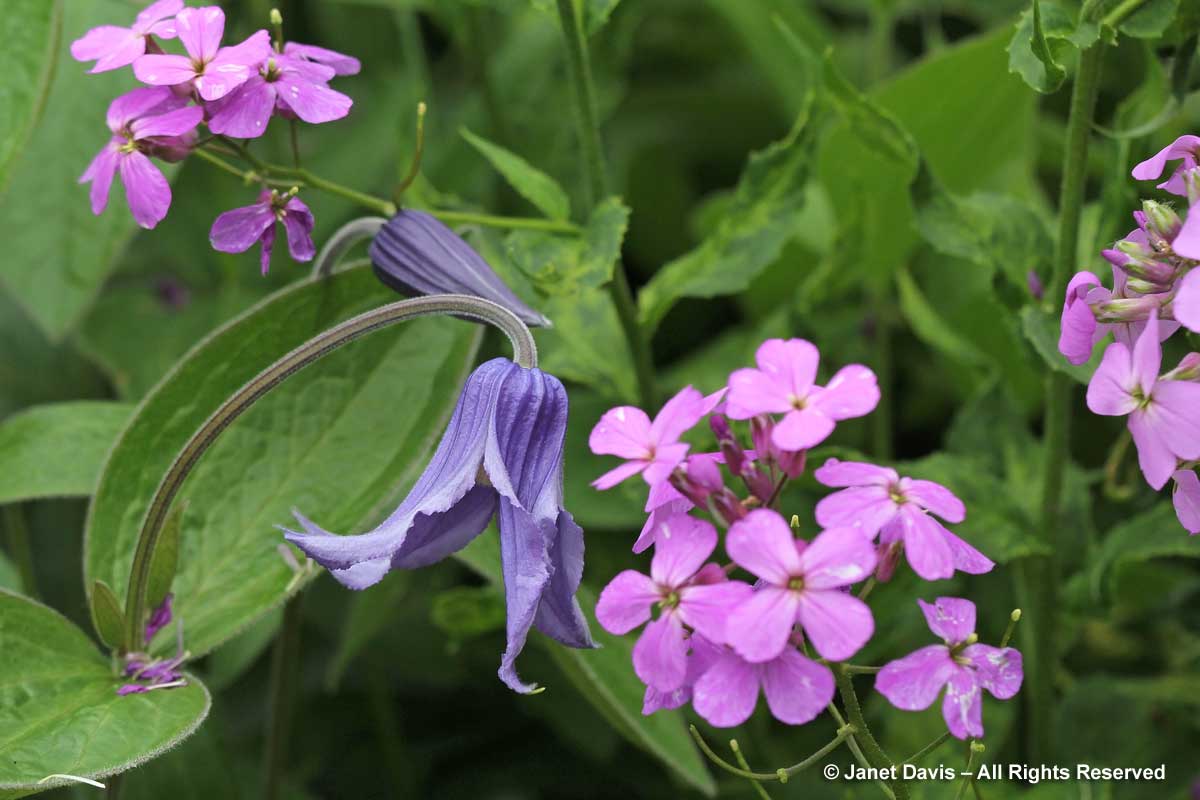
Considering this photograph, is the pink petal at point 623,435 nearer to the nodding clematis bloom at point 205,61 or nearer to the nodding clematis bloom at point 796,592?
the nodding clematis bloom at point 796,592

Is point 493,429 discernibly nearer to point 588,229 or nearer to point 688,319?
point 588,229

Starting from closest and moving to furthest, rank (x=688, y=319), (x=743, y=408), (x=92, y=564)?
(x=743, y=408)
(x=92, y=564)
(x=688, y=319)

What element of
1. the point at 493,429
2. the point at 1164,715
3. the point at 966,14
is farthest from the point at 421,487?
the point at 966,14

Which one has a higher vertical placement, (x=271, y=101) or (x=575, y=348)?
(x=271, y=101)

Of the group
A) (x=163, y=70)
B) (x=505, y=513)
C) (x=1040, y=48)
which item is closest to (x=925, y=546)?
(x=505, y=513)

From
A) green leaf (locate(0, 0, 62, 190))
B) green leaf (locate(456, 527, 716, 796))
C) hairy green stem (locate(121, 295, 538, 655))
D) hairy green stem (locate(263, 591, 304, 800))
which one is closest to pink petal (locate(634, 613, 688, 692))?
hairy green stem (locate(121, 295, 538, 655))

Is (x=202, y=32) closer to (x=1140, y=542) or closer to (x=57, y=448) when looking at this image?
(x=57, y=448)

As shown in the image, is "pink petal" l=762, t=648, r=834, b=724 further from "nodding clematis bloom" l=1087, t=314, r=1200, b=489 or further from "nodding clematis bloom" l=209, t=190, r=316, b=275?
"nodding clematis bloom" l=209, t=190, r=316, b=275
